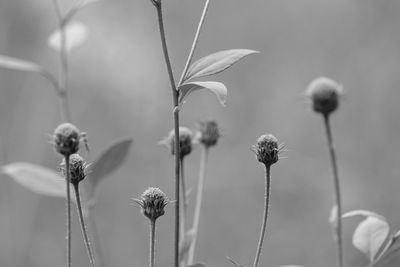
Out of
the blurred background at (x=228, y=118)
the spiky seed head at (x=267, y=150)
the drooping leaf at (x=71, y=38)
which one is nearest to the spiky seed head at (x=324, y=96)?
the spiky seed head at (x=267, y=150)

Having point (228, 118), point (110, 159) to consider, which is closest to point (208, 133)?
point (110, 159)

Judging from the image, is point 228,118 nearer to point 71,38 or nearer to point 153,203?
point 71,38

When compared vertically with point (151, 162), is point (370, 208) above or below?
below

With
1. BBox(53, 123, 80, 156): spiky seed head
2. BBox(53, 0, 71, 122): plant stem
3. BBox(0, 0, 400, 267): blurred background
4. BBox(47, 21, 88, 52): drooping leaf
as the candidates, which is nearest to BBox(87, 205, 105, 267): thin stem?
BBox(53, 0, 71, 122): plant stem

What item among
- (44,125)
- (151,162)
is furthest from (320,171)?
(44,125)

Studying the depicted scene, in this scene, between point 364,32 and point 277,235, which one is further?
point 364,32

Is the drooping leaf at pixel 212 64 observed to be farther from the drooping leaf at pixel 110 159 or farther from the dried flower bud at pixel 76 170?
the drooping leaf at pixel 110 159

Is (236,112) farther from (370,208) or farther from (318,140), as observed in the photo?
(370,208)
